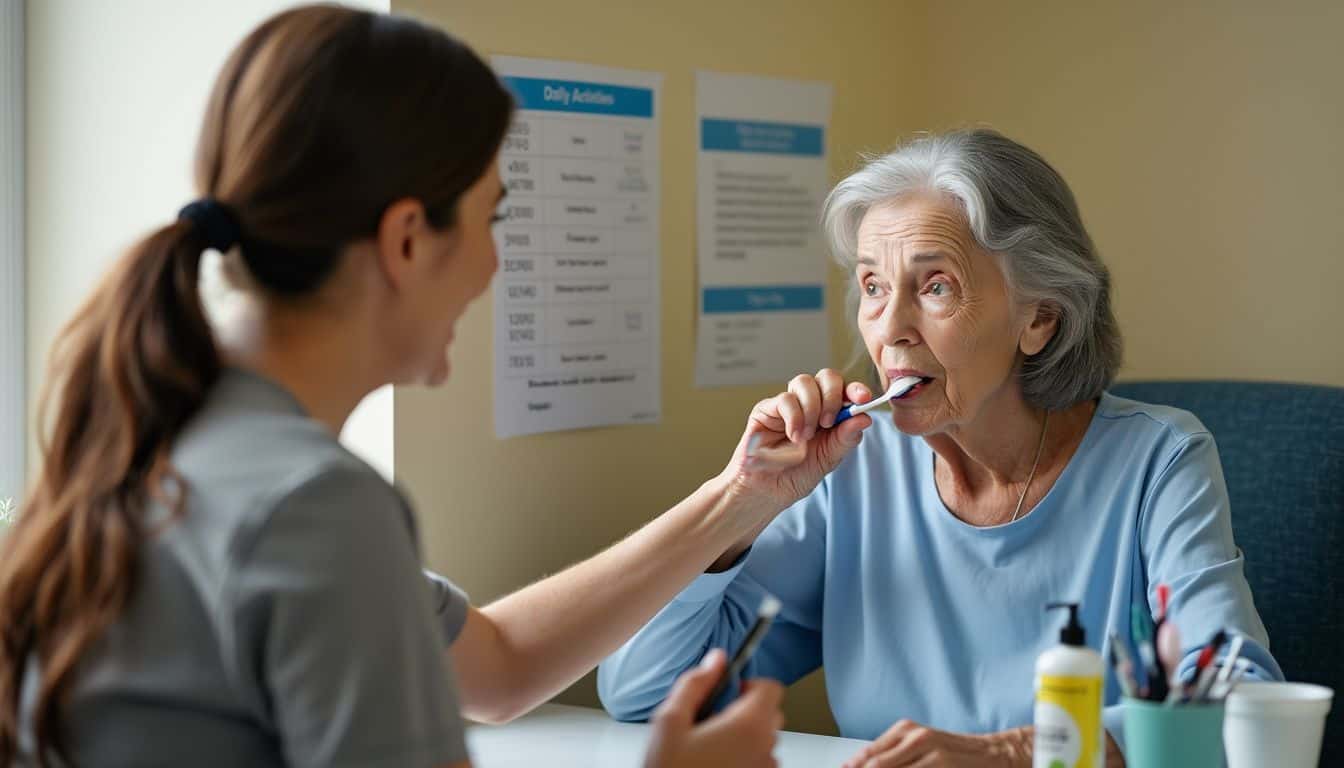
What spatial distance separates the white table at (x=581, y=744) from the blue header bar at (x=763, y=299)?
0.70 meters

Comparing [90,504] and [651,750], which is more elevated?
[90,504]

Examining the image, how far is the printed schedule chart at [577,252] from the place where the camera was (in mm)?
1975

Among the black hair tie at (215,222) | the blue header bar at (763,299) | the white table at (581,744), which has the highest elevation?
the black hair tie at (215,222)

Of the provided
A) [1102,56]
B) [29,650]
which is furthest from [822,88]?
[29,650]

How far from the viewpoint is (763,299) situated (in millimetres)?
2428

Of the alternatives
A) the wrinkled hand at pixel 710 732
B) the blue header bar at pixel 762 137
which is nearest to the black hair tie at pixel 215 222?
the wrinkled hand at pixel 710 732

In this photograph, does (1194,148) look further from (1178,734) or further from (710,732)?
(710,732)

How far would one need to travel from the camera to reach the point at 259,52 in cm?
101

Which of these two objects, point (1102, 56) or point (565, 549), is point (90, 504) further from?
point (1102, 56)

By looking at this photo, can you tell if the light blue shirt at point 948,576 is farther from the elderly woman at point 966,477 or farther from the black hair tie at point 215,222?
the black hair tie at point 215,222

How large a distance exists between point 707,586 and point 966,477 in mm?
393

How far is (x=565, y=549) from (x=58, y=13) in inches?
40.9

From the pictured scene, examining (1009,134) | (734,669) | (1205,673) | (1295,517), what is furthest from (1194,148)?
(734,669)

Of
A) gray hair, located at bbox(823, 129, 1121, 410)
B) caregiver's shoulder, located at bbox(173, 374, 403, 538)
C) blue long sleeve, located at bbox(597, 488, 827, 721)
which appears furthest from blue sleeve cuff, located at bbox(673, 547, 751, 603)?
caregiver's shoulder, located at bbox(173, 374, 403, 538)
